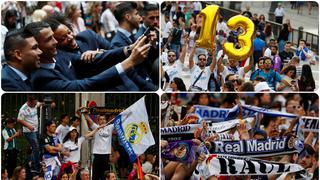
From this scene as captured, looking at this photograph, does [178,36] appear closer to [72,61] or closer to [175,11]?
[175,11]

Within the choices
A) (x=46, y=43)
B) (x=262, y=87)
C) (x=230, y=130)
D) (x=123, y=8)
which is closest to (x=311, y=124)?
(x=262, y=87)

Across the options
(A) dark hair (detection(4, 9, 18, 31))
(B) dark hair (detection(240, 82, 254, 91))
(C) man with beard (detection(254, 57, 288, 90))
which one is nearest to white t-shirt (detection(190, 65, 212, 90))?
(B) dark hair (detection(240, 82, 254, 91))

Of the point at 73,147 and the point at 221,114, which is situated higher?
the point at 221,114

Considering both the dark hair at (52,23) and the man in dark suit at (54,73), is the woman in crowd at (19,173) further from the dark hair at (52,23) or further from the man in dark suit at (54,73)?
the dark hair at (52,23)

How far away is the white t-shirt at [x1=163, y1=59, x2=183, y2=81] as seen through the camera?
26.1 feet

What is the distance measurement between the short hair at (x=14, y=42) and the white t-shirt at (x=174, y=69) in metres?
0.99

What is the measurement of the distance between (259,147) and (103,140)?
3.63 feet

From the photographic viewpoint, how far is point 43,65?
7.93 m

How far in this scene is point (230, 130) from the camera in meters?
8.10

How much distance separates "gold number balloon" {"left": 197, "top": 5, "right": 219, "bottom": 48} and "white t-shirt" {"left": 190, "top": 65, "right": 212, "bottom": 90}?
0.56 ft

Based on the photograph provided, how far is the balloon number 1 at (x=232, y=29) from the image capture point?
313 inches

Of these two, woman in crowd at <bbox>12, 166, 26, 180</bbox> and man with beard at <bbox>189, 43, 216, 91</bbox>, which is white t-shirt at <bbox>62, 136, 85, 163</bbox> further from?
man with beard at <bbox>189, 43, 216, 91</bbox>

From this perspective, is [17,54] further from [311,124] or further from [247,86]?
[311,124]

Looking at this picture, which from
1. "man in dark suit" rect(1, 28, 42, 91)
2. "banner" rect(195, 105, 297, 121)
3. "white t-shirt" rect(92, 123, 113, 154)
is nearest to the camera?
"man in dark suit" rect(1, 28, 42, 91)
